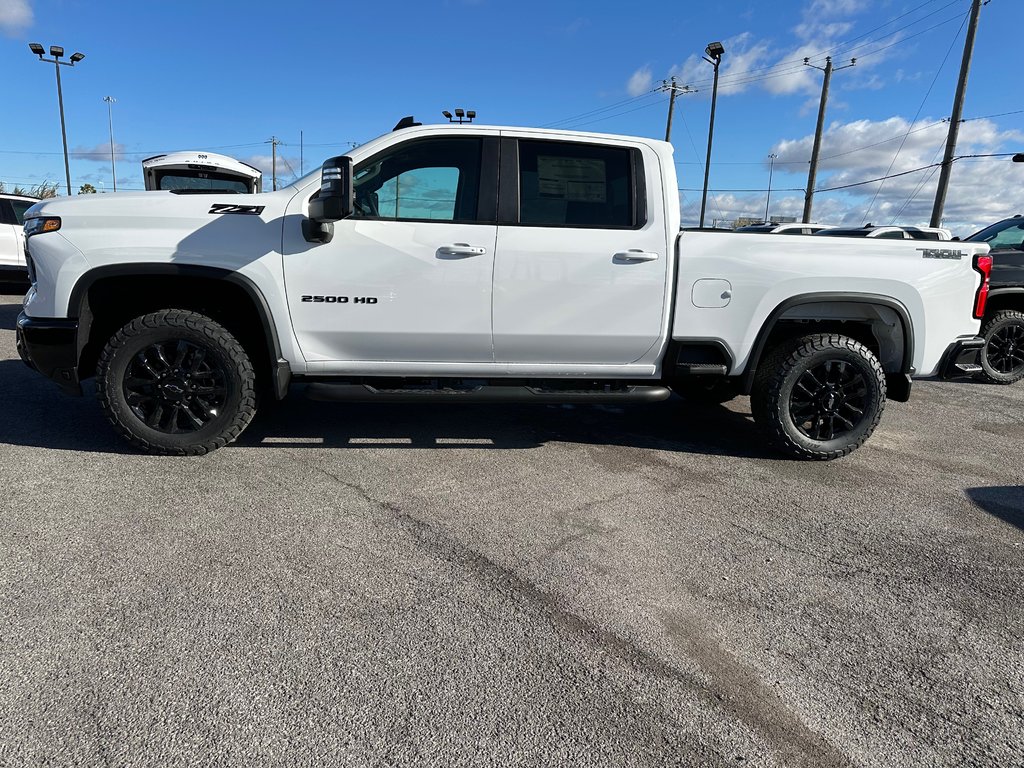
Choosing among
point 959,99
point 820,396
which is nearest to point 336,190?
point 820,396

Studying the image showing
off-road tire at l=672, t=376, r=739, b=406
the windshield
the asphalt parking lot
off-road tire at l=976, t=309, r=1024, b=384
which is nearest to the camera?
the asphalt parking lot

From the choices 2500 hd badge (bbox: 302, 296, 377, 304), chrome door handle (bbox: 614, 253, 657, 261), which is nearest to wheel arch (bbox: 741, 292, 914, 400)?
chrome door handle (bbox: 614, 253, 657, 261)

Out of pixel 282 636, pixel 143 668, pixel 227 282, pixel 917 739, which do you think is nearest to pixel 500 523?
pixel 282 636

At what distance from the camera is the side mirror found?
353cm

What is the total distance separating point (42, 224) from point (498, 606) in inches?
136

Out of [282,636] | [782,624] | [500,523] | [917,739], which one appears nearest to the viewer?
[917,739]

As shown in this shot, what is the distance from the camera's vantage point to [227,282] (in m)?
3.97

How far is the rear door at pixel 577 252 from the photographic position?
4074mm

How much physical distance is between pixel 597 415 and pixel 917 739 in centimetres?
381

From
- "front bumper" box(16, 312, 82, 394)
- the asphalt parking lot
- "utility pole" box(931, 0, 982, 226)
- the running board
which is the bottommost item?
the asphalt parking lot

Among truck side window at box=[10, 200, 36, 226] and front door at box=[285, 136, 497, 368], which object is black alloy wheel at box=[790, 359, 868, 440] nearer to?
front door at box=[285, 136, 497, 368]

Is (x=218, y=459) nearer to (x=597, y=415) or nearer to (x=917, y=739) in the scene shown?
(x=597, y=415)

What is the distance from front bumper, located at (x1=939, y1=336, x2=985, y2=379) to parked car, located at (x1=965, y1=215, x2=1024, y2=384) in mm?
3287

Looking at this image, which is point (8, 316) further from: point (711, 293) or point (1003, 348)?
point (1003, 348)
